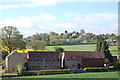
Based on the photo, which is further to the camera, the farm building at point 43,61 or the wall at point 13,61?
the farm building at point 43,61

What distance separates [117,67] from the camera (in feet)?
219

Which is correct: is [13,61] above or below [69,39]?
below

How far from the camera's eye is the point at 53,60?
69.2m

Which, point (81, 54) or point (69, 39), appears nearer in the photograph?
point (81, 54)

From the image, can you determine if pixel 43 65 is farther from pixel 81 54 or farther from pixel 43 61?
pixel 81 54

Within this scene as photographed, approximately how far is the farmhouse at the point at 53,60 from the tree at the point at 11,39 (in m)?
4.09

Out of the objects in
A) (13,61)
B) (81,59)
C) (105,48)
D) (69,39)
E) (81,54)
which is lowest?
(13,61)

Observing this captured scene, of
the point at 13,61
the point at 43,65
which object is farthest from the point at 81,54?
the point at 13,61

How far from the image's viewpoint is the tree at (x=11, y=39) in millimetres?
73625

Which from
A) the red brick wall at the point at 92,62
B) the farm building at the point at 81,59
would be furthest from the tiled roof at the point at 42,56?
the red brick wall at the point at 92,62

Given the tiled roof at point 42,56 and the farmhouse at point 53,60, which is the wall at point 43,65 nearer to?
the farmhouse at point 53,60

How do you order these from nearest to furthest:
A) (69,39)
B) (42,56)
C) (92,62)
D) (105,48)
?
(42,56) < (92,62) < (105,48) < (69,39)

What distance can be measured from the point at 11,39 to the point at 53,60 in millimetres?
11539

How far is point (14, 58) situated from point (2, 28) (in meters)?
11.0
